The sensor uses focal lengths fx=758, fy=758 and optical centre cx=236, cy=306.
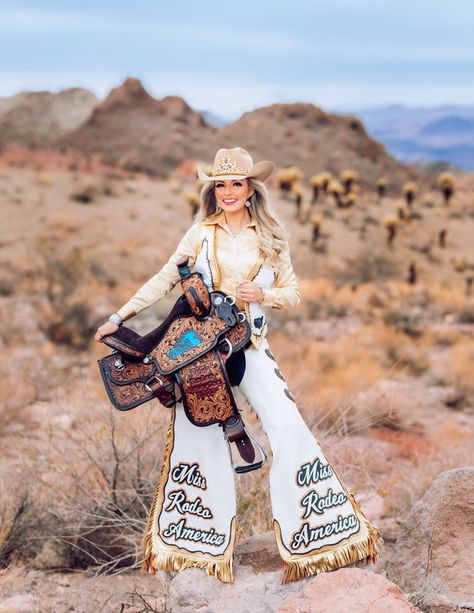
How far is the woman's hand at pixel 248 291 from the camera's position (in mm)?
3664

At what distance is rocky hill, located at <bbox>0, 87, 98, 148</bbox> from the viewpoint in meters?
46.9

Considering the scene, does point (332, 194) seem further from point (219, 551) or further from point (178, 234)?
point (219, 551)

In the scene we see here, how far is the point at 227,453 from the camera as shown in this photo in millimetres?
3920

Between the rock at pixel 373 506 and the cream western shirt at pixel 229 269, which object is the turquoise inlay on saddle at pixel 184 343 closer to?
the cream western shirt at pixel 229 269

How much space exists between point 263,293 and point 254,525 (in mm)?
1911

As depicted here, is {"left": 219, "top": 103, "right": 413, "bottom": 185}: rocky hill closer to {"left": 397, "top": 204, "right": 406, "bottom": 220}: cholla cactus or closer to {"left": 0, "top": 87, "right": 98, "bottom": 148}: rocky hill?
{"left": 397, "top": 204, "right": 406, "bottom": 220}: cholla cactus

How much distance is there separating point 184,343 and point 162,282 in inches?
15.4

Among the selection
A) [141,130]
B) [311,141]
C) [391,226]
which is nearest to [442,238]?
[391,226]

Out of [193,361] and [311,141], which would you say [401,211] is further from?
[193,361]

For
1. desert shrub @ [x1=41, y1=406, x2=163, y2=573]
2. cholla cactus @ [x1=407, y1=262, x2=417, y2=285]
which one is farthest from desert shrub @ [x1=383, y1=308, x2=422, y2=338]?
desert shrub @ [x1=41, y1=406, x2=163, y2=573]

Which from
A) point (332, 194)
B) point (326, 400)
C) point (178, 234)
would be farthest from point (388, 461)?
point (332, 194)

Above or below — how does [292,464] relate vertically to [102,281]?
above

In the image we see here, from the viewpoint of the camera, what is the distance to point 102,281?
15.6m

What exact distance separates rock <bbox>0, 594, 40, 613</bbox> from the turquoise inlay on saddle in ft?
5.93
